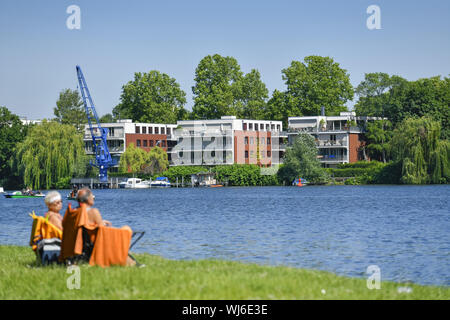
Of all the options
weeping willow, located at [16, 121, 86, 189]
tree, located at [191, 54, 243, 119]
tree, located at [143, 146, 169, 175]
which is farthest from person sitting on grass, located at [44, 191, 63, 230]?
tree, located at [191, 54, 243, 119]

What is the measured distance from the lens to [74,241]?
15.5m

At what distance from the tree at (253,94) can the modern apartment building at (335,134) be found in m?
14.5

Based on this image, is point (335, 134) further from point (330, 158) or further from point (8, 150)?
point (8, 150)

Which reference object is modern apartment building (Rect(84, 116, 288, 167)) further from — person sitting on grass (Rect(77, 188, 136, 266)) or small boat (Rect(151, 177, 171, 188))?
person sitting on grass (Rect(77, 188, 136, 266))

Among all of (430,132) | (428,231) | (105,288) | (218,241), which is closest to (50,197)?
(105,288)

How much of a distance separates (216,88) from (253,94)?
9.55m

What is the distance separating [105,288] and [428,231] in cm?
2839

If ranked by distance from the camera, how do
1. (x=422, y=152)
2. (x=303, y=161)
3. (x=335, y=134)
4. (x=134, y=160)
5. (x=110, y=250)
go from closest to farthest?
(x=110, y=250) → (x=422, y=152) → (x=303, y=161) → (x=134, y=160) → (x=335, y=134)

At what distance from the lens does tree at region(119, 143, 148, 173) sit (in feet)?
426

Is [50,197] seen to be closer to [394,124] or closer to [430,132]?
[430,132]

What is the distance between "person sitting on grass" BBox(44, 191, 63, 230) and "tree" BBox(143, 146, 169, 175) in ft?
374

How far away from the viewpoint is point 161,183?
12962 cm

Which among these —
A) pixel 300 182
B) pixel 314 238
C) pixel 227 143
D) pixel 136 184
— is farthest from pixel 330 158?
pixel 314 238

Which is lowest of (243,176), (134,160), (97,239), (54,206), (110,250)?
(110,250)
